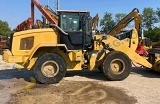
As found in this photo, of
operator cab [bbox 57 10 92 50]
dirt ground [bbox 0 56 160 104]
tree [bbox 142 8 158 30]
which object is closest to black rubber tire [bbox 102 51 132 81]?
dirt ground [bbox 0 56 160 104]

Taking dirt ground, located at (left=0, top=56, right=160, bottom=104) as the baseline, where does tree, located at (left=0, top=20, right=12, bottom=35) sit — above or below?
above

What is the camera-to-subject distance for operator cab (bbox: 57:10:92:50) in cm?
1067

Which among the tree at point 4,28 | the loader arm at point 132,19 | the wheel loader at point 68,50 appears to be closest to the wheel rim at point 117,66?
the wheel loader at point 68,50

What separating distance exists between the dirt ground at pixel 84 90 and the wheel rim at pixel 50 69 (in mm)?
475

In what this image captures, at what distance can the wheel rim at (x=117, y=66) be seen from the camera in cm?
1072

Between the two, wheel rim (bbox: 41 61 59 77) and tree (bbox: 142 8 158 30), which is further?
tree (bbox: 142 8 158 30)

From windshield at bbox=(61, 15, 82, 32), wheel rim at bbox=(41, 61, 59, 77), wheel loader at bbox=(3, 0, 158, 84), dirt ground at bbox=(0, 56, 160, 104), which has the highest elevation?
windshield at bbox=(61, 15, 82, 32)

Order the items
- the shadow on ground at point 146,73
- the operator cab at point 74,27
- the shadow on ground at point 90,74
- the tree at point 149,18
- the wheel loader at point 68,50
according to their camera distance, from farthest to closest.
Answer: the tree at point 149,18, the shadow on ground at point 146,73, the shadow on ground at point 90,74, the operator cab at point 74,27, the wheel loader at point 68,50

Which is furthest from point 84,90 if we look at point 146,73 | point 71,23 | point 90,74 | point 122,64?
point 146,73

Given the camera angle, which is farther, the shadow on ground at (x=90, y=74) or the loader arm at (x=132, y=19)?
the loader arm at (x=132, y=19)

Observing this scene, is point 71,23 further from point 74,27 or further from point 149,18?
point 149,18

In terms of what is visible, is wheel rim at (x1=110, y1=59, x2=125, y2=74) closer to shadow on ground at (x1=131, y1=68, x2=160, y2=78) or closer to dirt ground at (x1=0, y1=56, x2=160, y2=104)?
dirt ground at (x1=0, y1=56, x2=160, y2=104)

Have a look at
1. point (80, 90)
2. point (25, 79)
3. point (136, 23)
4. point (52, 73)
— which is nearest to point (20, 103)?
point (80, 90)

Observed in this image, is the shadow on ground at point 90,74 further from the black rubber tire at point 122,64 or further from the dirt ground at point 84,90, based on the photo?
the black rubber tire at point 122,64
